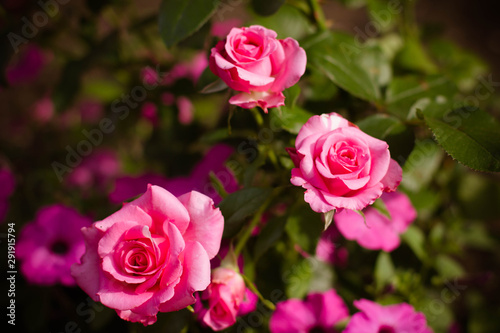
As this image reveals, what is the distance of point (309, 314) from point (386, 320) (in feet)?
0.48

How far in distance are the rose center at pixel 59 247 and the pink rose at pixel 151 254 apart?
16.4 inches

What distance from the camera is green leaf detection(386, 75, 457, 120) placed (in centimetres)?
70

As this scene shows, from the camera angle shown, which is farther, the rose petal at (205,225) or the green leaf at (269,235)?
the green leaf at (269,235)

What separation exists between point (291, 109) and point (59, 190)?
92 cm

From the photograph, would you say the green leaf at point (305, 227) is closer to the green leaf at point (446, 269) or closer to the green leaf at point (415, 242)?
the green leaf at point (415, 242)

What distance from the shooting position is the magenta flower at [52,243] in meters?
0.79

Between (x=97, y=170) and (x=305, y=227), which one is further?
(x=97, y=170)

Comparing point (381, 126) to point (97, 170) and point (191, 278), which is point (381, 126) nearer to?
point (191, 278)

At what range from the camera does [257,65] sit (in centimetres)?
49

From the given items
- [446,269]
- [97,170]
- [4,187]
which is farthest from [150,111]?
[446,269]

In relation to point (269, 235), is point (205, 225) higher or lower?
higher

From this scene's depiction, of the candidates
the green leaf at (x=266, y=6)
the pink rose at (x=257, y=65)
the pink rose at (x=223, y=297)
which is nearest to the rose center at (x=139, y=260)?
the pink rose at (x=223, y=297)

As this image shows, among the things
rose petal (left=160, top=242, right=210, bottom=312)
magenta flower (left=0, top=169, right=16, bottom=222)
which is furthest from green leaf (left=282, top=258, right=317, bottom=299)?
magenta flower (left=0, top=169, right=16, bottom=222)

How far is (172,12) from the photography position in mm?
649
